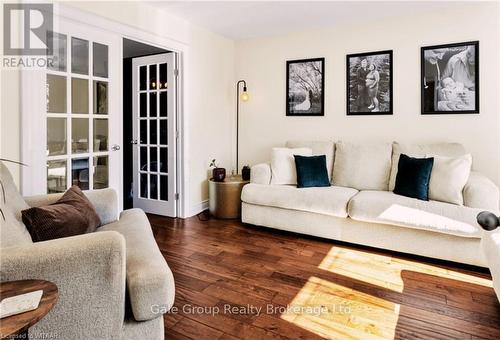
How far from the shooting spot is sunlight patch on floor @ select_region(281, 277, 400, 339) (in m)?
1.79

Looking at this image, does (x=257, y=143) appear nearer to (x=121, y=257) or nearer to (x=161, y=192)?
(x=161, y=192)

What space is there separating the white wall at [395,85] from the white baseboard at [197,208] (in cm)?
92

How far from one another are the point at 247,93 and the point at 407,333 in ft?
11.9

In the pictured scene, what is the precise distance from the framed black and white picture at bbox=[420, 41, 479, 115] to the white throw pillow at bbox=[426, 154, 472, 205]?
808 mm

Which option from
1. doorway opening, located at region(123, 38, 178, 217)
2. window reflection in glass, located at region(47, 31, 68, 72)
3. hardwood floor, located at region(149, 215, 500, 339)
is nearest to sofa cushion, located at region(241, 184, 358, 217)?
hardwood floor, located at region(149, 215, 500, 339)

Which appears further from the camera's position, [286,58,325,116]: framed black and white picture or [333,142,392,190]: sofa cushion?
[286,58,325,116]: framed black and white picture

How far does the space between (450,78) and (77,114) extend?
3.72 meters

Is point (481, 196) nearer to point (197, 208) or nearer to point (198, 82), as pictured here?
point (197, 208)

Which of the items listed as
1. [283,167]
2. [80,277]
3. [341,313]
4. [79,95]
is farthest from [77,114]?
[341,313]

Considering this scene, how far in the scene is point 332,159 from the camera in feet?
12.6

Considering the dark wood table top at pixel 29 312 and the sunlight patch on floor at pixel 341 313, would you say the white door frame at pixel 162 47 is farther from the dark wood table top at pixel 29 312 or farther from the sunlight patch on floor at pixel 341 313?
the sunlight patch on floor at pixel 341 313

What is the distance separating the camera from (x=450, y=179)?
287 cm

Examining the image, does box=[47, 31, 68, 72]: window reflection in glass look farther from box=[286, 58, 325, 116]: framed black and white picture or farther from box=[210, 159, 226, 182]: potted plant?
box=[286, 58, 325, 116]: framed black and white picture

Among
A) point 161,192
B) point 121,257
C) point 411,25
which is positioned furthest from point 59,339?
point 411,25
